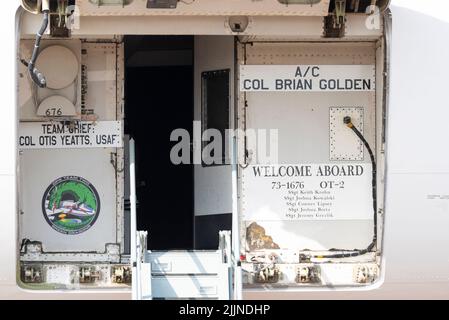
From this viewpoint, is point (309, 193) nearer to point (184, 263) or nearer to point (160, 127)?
point (184, 263)

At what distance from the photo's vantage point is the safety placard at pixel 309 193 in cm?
610

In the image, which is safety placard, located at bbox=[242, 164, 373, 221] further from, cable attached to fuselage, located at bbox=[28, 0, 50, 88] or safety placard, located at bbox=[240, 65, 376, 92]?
cable attached to fuselage, located at bbox=[28, 0, 50, 88]

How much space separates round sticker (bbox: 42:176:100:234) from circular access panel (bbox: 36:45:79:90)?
2.16ft

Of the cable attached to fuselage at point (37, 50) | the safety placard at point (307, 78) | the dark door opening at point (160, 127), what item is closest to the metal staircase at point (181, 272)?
the cable attached to fuselage at point (37, 50)

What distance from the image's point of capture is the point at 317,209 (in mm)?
6098

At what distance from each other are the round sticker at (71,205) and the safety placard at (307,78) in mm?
1300

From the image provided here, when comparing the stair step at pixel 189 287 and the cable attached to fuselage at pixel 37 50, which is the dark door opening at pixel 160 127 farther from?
the cable attached to fuselage at pixel 37 50

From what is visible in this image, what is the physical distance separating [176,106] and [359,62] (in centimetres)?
228

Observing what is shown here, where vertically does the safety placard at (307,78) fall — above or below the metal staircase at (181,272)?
above

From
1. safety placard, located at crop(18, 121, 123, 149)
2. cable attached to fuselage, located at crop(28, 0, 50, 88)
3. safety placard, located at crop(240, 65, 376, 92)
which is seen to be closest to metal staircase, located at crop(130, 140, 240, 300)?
safety placard, located at crop(18, 121, 123, 149)

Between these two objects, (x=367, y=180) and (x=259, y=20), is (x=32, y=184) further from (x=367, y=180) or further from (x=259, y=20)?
(x=367, y=180)

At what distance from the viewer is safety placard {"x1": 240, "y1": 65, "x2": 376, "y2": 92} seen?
6098 millimetres

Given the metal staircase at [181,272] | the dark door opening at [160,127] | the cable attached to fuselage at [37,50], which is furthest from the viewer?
the dark door opening at [160,127]

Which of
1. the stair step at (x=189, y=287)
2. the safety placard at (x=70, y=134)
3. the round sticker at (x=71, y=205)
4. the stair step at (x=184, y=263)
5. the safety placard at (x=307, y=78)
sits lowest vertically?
the stair step at (x=189, y=287)
